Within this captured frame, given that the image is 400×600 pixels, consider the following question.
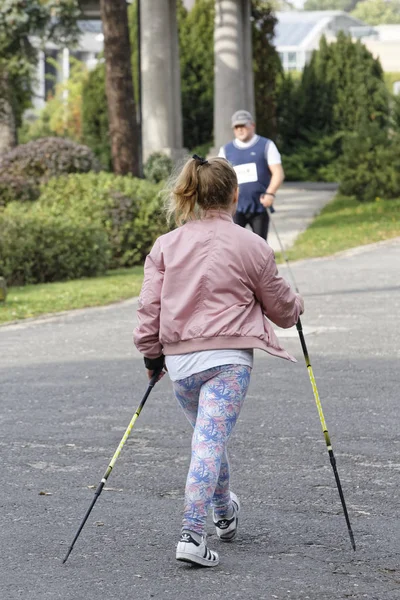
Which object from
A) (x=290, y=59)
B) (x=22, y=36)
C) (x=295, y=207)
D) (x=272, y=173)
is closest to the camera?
(x=272, y=173)

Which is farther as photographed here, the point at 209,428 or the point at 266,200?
the point at 266,200

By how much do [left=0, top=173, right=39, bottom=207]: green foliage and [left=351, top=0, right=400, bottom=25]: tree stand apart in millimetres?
148310

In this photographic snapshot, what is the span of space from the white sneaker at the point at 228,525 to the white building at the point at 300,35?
93741mm

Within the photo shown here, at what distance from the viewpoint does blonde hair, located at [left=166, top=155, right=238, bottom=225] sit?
16.3 ft

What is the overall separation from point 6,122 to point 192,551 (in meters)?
27.9

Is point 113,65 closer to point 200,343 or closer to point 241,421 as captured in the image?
point 241,421

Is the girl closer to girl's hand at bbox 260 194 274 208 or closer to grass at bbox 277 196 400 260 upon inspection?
girl's hand at bbox 260 194 274 208

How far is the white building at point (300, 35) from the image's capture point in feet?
334

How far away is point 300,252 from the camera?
19.3 m

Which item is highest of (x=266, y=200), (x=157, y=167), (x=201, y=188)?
(x=201, y=188)

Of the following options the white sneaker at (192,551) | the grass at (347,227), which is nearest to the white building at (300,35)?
the grass at (347,227)

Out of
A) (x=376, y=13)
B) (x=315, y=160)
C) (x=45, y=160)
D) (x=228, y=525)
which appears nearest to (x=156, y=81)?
(x=45, y=160)

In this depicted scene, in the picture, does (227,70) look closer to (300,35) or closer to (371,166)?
(371,166)

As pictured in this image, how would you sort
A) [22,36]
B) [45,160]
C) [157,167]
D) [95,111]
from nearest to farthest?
[45,160]
[157,167]
[22,36]
[95,111]
